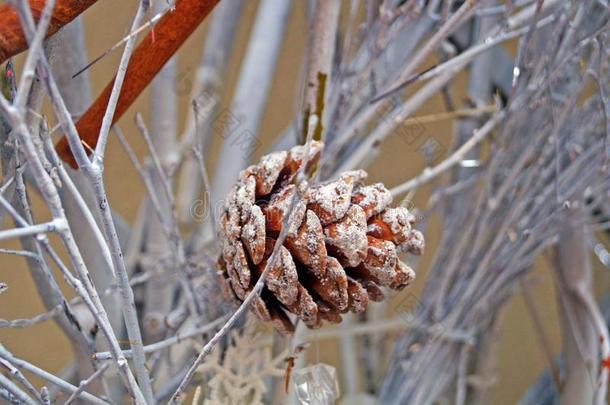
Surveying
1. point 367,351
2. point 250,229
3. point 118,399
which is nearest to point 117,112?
point 250,229

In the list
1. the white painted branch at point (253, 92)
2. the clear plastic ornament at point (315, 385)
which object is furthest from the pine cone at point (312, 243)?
the white painted branch at point (253, 92)

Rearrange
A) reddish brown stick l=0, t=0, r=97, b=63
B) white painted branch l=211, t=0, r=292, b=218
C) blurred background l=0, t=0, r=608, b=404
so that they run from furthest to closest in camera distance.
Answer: white painted branch l=211, t=0, r=292, b=218, blurred background l=0, t=0, r=608, b=404, reddish brown stick l=0, t=0, r=97, b=63

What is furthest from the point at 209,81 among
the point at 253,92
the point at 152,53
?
the point at 152,53

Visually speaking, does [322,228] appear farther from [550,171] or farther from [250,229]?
[550,171]

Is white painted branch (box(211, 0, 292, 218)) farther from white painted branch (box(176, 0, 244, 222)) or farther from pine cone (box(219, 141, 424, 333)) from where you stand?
pine cone (box(219, 141, 424, 333))

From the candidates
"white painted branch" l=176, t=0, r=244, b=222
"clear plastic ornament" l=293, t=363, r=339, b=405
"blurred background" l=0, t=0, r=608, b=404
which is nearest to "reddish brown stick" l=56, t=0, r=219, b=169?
"blurred background" l=0, t=0, r=608, b=404

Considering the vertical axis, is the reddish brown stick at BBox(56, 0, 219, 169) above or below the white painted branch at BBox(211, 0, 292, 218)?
A: below

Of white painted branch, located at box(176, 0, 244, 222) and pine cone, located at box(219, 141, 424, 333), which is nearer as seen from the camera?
pine cone, located at box(219, 141, 424, 333)
